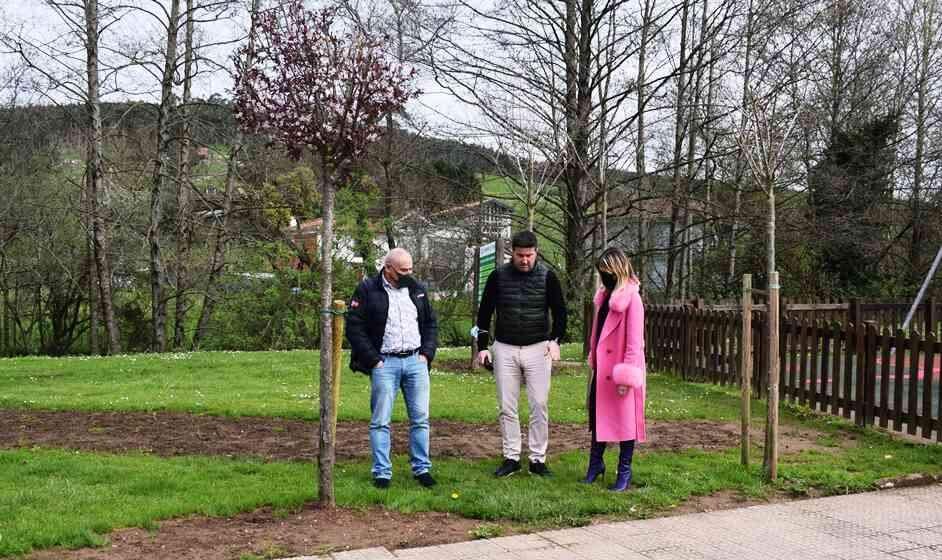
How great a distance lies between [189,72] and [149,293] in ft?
23.8

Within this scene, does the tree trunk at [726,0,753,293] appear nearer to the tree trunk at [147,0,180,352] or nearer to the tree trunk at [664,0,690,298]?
the tree trunk at [664,0,690,298]

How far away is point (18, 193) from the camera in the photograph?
80.4 ft

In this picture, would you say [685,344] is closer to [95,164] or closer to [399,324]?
[399,324]

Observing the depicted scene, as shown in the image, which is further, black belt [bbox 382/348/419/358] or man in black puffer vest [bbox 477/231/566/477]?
man in black puffer vest [bbox 477/231/566/477]

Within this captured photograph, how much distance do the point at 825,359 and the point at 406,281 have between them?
18.3 ft

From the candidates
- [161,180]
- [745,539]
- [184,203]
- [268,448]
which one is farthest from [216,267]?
[745,539]

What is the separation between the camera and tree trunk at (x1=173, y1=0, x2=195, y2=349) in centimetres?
2291

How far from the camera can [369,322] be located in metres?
5.94

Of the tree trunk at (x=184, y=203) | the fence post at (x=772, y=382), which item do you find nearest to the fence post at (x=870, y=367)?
the fence post at (x=772, y=382)

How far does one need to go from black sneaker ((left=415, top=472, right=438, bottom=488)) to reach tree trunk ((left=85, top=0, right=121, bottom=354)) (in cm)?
1803

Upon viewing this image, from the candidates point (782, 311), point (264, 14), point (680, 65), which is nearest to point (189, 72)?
point (680, 65)

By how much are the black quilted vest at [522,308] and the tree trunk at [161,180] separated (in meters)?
18.2

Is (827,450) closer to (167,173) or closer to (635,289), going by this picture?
(635,289)

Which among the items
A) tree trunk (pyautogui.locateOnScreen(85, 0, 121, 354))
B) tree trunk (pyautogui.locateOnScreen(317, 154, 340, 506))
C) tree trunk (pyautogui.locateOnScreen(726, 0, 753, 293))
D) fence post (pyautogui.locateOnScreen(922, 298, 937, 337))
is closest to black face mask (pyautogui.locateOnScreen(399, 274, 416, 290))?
tree trunk (pyautogui.locateOnScreen(317, 154, 340, 506))
